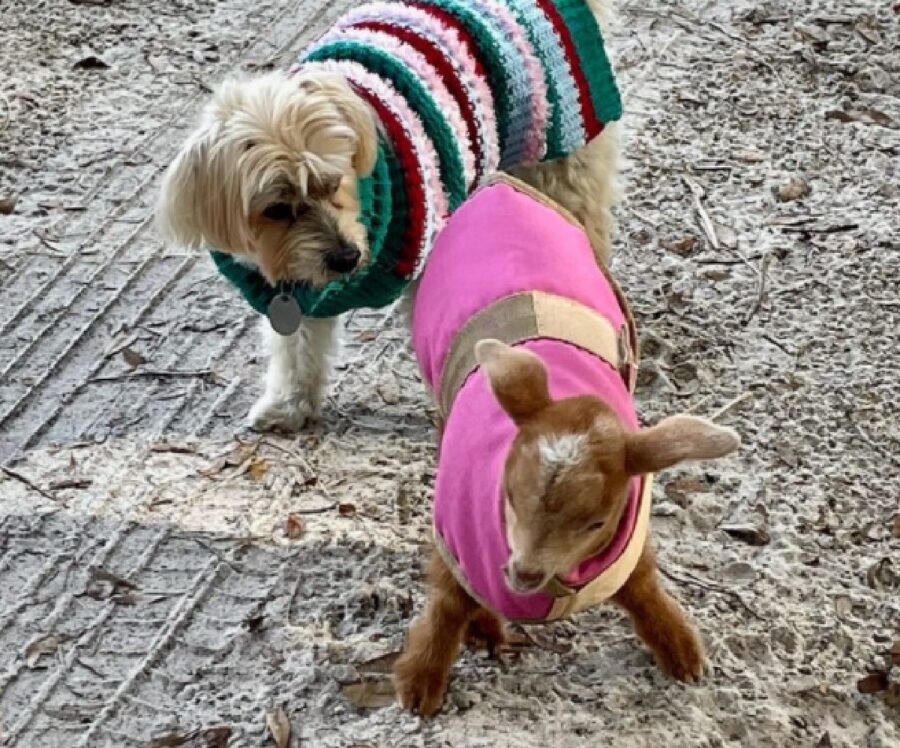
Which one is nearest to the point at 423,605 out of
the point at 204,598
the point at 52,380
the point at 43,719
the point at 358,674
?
the point at 358,674

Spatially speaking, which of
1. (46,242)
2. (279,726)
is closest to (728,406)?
(279,726)

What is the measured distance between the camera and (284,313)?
268cm

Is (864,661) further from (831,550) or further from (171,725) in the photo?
(171,725)

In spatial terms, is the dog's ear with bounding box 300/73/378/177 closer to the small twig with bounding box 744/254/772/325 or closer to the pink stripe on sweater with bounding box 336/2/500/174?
the pink stripe on sweater with bounding box 336/2/500/174

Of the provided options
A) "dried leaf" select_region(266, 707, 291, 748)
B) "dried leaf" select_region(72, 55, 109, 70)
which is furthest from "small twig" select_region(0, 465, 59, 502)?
"dried leaf" select_region(72, 55, 109, 70)

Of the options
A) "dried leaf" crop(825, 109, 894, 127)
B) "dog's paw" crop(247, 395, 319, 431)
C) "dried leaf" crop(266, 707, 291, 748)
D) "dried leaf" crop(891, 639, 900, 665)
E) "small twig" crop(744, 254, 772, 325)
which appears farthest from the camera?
"dried leaf" crop(825, 109, 894, 127)

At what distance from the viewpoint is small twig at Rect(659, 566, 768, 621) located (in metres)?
2.51

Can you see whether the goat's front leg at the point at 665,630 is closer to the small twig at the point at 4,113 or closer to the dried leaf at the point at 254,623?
the dried leaf at the point at 254,623

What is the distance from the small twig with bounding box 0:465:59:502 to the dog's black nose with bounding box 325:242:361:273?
0.82 m

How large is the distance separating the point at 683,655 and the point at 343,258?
985 mm

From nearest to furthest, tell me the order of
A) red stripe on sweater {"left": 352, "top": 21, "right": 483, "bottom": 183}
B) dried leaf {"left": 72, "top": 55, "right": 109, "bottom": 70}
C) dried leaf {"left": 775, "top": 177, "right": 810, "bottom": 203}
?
red stripe on sweater {"left": 352, "top": 21, "right": 483, "bottom": 183}, dried leaf {"left": 775, "top": 177, "right": 810, "bottom": 203}, dried leaf {"left": 72, "top": 55, "right": 109, "bottom": 70}

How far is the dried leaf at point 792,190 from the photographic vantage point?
3656mm

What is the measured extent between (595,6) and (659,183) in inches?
31.1

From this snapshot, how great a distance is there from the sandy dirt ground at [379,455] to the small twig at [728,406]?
1 cm
